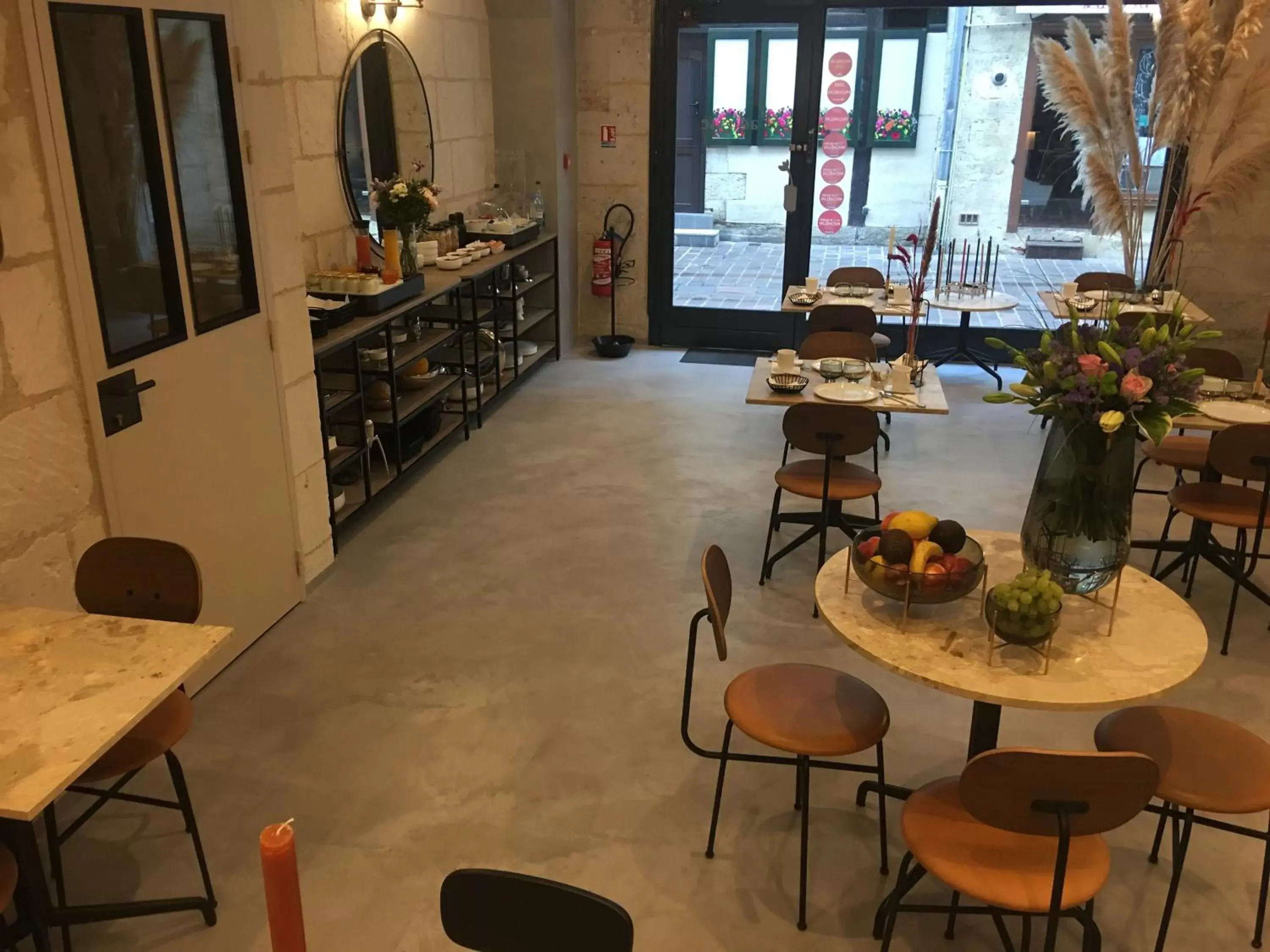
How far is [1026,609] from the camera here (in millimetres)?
2404

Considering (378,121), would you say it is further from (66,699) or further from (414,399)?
(66,699)

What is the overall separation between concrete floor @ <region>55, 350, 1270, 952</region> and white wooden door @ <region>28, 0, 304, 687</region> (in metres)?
0.61

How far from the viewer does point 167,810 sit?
3.17 metres

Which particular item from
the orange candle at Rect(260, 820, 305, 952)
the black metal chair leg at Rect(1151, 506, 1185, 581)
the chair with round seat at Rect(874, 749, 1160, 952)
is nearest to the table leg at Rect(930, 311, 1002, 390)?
the black metal chair leg at Rect(1151, 506, 1185, 581)

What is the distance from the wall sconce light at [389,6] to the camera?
565 cm

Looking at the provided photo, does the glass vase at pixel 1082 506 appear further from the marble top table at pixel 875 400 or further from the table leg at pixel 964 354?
the table leg at pixel 964 354

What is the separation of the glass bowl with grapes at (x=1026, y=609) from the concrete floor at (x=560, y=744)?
2.94 ft

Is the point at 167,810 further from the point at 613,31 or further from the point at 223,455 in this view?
the point at 613,31

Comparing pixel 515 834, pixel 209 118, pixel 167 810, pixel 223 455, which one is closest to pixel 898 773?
pixel 515 834

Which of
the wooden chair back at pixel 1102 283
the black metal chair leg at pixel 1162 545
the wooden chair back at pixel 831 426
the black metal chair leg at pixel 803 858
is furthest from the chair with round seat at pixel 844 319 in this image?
the black metal chair leg at pixel 803 858

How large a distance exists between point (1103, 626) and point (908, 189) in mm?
6192

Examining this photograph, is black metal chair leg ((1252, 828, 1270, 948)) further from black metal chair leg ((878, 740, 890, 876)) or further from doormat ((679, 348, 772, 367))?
doormat ((679, 348, 772, 367))

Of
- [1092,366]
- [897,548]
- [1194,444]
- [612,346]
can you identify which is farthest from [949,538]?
[612,346]

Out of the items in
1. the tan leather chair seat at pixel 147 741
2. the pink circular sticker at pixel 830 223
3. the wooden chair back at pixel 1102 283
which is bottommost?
the tan leather chair seat at pixel 147 741
